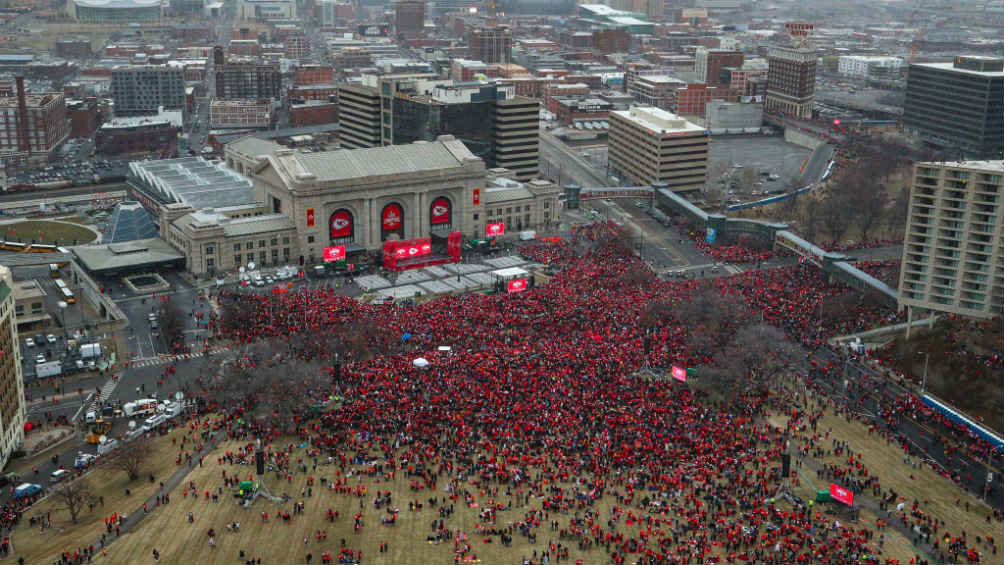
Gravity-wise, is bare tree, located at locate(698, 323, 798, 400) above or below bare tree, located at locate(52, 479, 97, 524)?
above

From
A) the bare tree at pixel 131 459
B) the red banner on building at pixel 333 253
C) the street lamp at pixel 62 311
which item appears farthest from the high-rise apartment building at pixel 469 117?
the bare tree at pixel 131 459

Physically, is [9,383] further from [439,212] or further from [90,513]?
[439,212]

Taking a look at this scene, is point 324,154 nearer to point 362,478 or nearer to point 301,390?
point 301,390

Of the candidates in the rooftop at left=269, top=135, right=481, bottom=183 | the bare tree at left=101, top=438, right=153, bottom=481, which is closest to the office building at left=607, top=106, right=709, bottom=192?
the rooftop at left=269, top=135, right=481, bottom=183

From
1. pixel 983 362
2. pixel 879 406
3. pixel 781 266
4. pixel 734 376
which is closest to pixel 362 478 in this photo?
pixel 734 376

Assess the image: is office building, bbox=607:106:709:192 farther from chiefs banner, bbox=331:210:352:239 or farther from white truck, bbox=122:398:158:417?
white truck, bbox=122:398:158:417
